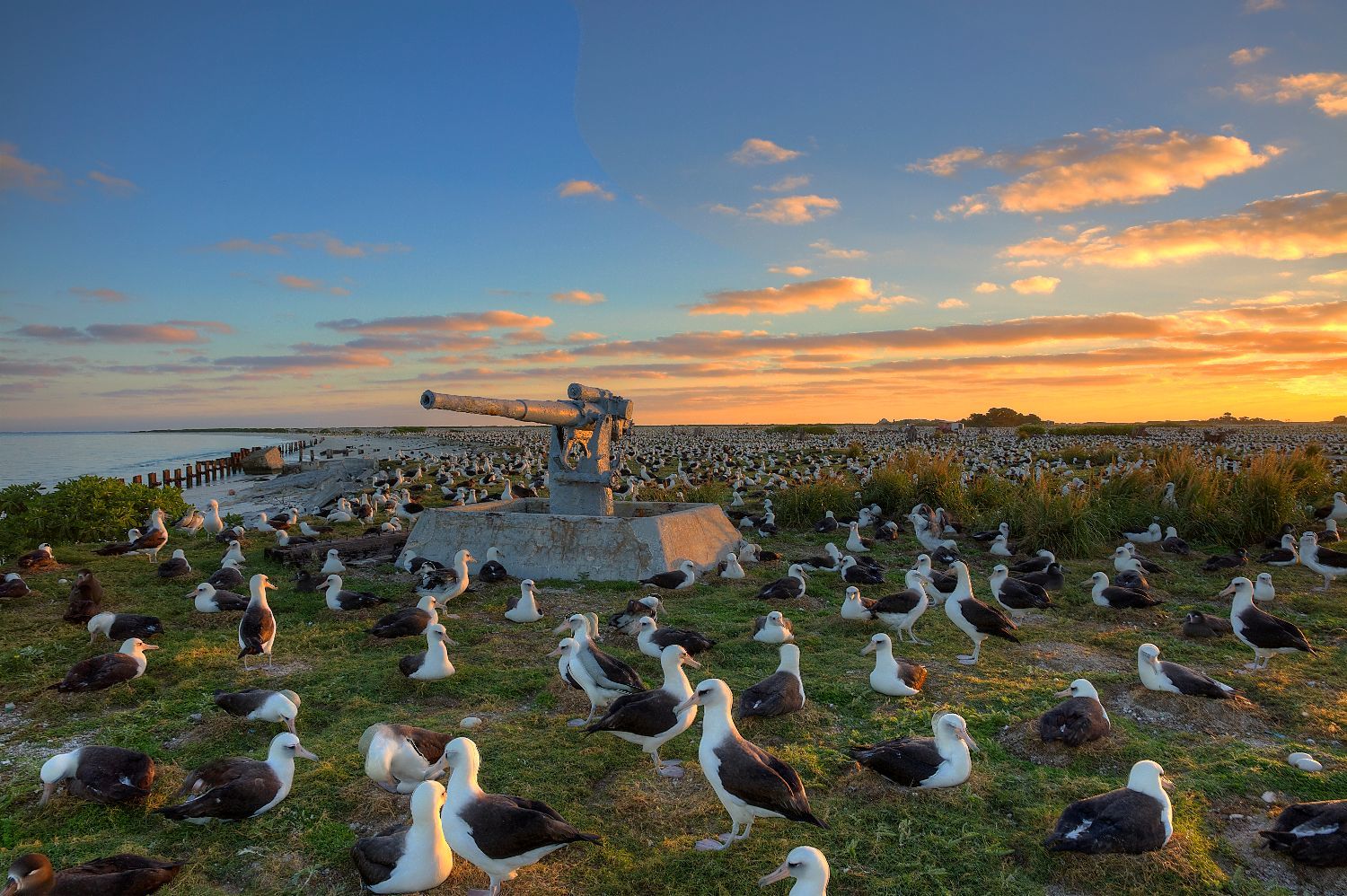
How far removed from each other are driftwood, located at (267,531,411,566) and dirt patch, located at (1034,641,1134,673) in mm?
11499

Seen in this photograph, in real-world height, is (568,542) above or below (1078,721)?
above

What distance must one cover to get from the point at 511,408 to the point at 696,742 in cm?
811

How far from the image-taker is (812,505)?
23.1 meters

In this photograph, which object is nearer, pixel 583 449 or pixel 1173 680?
pixel 1173 680

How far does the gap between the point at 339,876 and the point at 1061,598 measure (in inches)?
471

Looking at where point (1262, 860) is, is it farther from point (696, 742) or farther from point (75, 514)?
point (75, 514)

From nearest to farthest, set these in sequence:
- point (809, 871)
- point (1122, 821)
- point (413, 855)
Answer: point (809, 871) < point (413, 855) < point (1122, 821)

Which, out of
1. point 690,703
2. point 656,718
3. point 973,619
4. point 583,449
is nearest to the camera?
point 690,703

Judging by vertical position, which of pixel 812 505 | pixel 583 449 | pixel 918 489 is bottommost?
pixel 812 505

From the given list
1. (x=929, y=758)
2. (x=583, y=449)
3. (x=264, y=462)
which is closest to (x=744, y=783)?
(x=929, y=758)

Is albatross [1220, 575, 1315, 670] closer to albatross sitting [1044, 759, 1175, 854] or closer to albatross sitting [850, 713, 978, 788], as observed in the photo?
albatross sitting [1044, 759, 1175, 854]

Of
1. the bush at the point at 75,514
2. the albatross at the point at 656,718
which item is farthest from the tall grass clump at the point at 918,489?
the bush at the point at 75,514

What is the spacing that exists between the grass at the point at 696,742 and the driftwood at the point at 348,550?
8.15 ft

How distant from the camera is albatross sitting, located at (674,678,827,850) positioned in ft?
17.6
